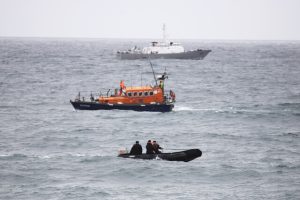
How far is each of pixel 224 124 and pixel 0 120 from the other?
22.3m

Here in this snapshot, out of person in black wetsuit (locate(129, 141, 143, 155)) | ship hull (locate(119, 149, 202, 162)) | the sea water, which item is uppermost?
person in black wetsuit (locate(129, 141, 143, 155))

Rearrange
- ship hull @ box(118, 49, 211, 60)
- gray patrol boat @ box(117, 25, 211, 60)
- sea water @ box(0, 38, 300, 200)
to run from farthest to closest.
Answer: ship hull @ box(118, 49, 211, 60) < gray patrol boat @ box(117, 25, 211, 60) < sea water @ box(0, 38, 300, 200)

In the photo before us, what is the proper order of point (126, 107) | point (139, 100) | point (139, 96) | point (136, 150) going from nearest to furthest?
point (136, 150) < point (139, 96) < point (139, 100) < point (126, 107)

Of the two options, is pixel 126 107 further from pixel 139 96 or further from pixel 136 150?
pixel 136 150

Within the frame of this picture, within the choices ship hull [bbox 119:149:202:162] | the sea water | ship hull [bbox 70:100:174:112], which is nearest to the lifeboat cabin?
ship hull [bbox 70:100:174:112]

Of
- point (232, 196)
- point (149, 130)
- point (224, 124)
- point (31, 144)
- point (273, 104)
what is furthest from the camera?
point (273, 104)

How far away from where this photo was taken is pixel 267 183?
37156mm

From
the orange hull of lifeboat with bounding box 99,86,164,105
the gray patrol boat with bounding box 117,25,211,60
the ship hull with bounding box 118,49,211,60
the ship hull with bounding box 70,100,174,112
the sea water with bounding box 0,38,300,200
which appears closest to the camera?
the sea water with bounding box 0,38,300,200

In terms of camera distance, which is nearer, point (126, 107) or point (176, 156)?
point (176, 156)

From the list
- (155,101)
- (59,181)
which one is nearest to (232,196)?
(59,181)

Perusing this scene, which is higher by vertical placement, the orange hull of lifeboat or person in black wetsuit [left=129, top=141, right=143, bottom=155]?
the orange hull of lifeboat

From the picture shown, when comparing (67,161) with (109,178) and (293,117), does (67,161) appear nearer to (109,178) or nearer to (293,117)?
(109,178)

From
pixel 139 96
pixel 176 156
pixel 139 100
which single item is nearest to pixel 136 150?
pixel 176 156

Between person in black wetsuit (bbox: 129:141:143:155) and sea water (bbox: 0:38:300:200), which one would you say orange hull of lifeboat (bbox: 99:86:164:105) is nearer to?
sea water (bbox: 0:38:300:200)
